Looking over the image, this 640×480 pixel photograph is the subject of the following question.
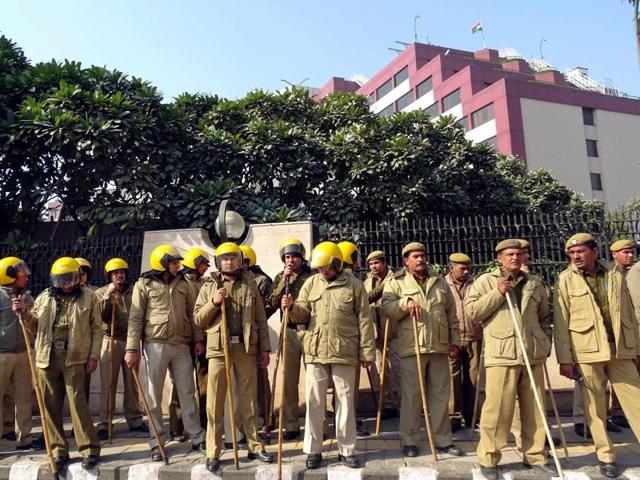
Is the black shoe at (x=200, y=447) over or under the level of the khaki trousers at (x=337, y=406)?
under

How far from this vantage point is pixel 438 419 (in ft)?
15.8

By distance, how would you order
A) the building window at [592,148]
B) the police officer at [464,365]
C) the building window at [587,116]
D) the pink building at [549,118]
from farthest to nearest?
the building window at [587,116] → the building window at [592,148] → the pink building at [549,118] → the police officer at [464,365]

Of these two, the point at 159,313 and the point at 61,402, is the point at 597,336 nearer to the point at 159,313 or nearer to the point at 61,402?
the point at 159,313

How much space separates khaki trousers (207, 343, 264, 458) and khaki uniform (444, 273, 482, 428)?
2.34m

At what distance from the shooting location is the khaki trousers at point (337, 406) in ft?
15.0

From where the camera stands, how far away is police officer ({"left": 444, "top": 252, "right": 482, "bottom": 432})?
5676mm

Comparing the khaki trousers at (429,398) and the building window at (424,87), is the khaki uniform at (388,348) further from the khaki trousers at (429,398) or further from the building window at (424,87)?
the building window at (424,87)

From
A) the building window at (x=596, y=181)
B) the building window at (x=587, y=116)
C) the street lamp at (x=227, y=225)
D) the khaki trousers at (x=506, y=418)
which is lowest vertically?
the khaki trousers at (x=506, y=418)

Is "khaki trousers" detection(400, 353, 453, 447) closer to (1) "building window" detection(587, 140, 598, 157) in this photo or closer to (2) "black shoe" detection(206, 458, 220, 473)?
(2) "black shoe" detection(206, 458, 220, 473)

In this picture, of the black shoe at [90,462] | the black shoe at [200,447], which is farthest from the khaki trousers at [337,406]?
the black shoe at [90,462]

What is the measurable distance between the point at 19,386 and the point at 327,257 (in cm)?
406

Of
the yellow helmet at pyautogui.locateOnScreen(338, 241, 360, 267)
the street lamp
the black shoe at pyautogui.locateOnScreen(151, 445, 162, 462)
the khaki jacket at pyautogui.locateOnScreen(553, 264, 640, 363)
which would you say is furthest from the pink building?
the black shoe at pyautogui.locateOnScreen(151, 445, 162, 462)

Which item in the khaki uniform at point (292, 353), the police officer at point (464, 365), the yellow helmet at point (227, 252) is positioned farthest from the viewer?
the police officer at point (464, 365)

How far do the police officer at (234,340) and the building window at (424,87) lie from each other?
45.3 metres
